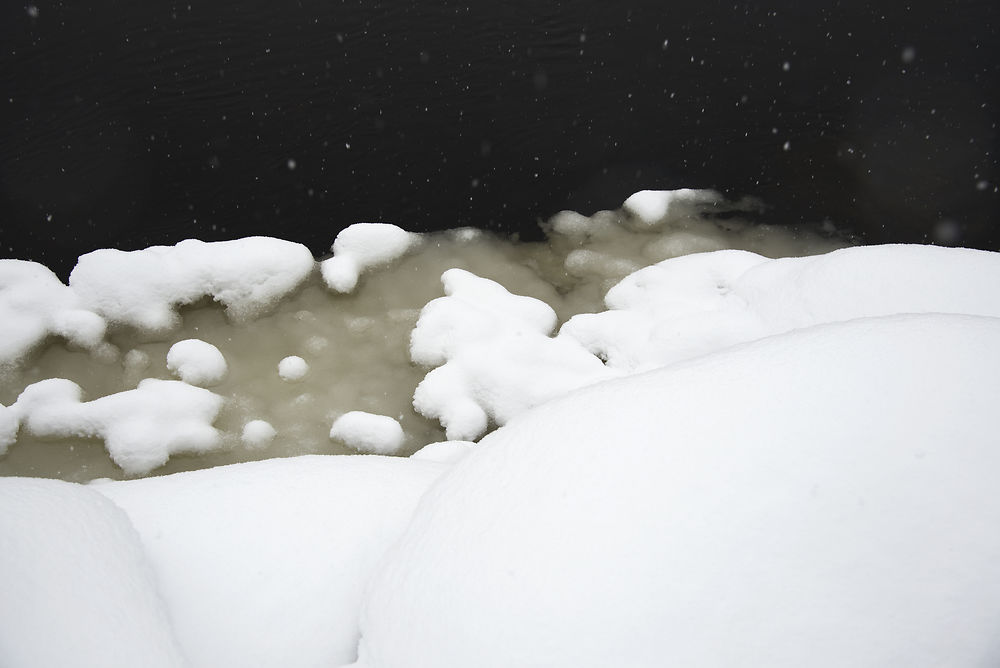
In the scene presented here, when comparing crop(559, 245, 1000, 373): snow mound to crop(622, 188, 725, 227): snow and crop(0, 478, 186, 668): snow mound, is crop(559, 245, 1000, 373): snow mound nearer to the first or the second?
crop(622, 188, 725, 227): snow

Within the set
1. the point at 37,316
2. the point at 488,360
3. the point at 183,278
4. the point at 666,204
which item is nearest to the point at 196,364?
the point at 183,278

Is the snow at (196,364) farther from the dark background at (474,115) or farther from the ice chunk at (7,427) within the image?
the dark background at (474,115)

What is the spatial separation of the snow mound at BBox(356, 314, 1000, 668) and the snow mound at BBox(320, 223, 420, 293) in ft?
5.26

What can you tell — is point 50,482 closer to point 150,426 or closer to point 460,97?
point 150,426

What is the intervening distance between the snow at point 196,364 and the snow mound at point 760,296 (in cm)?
116

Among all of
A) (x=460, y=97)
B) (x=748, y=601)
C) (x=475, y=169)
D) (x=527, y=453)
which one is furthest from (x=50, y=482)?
(x=460, y=97)

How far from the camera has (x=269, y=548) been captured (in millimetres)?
1306

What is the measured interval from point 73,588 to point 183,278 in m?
1.70

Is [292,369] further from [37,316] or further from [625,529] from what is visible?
[625,529]

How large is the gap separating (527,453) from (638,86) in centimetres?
262

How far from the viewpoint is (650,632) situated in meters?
0.94

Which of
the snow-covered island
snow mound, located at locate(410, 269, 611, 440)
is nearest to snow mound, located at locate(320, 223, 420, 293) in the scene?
snow mound, located at locate(410, 269, 611, 440)

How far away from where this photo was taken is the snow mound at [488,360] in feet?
7.23

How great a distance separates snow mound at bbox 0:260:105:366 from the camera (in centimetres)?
235
